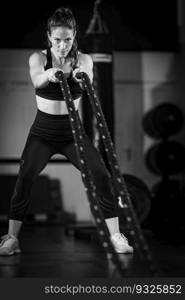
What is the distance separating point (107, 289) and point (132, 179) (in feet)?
8.67

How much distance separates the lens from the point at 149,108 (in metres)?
7.49

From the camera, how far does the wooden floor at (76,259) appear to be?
10.0ft

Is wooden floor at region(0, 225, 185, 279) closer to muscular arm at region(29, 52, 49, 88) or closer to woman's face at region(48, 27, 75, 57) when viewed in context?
muscular arm at region(29, 52, 49, 88)

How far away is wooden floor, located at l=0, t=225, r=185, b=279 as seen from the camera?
3061 millimetres

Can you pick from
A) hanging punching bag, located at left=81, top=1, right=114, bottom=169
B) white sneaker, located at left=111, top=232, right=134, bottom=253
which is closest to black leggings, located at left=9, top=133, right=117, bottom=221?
white sneaker, located at left=111, top=232, right=134, bottom=253

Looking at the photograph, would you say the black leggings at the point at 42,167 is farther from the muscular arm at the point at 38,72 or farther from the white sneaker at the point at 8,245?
the muscular arm at the point at 38,72

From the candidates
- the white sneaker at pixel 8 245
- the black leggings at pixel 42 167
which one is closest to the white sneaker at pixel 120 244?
the black leggings at pixel 42 167

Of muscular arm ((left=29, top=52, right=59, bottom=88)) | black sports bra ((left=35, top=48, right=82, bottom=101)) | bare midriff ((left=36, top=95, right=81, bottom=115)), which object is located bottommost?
bare midriff ((left=36, top=95, right=81, bottom=115))

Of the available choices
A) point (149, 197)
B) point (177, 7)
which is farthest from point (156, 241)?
point (177, 7)

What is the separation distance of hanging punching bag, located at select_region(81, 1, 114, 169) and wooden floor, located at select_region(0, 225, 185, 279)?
111 centimetres

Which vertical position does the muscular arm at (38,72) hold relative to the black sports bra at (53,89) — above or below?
above

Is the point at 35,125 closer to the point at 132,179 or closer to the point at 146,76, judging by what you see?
the point at 132,179

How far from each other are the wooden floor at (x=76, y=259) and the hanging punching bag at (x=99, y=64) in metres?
1.11

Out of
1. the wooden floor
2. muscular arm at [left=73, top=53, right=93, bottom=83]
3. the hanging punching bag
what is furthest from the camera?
the hanging punching bag
